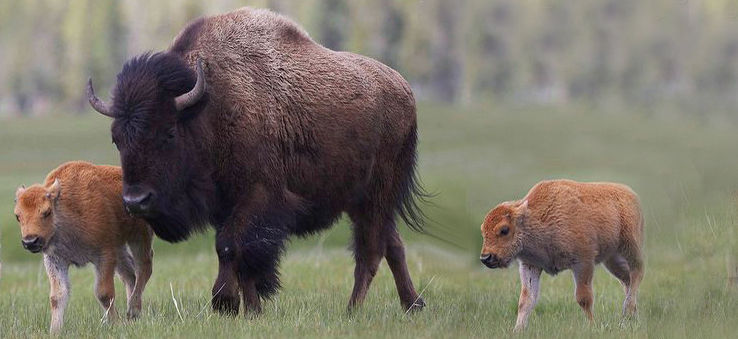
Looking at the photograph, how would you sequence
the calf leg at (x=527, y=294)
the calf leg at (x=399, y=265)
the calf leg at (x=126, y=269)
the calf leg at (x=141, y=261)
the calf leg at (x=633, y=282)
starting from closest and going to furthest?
the calf leg at (x=527, y=294), the calf leg at (x=633, y=282), the calf leg at (x=141, y=261), the calf leg at (x=126, y=269), the calf leg at (x=399, y=265)

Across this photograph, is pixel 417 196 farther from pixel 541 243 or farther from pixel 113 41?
pixel 113 41

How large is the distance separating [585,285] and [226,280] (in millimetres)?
2684

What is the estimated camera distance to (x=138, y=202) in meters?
6.64

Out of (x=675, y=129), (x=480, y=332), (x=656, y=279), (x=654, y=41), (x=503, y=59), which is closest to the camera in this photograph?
(x=654, y=41)

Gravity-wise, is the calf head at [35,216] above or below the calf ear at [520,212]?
below

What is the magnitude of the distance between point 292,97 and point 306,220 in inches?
41.3

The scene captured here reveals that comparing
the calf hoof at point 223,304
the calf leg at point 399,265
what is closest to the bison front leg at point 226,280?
the calf hoof at point 223,304

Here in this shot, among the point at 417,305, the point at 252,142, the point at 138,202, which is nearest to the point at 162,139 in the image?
the point at 138,202

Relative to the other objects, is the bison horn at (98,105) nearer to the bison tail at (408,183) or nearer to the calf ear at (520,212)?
the bison tail at (408,183)

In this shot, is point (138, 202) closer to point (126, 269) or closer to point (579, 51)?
point (126, 269)

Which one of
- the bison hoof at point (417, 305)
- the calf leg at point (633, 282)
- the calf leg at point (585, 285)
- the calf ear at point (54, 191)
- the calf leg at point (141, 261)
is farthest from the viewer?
the calf leg at point (141, 261)

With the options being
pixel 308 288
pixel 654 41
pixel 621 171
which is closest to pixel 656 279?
pixel 621 171

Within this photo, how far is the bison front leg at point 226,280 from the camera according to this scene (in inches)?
282

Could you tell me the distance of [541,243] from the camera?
6.45m
